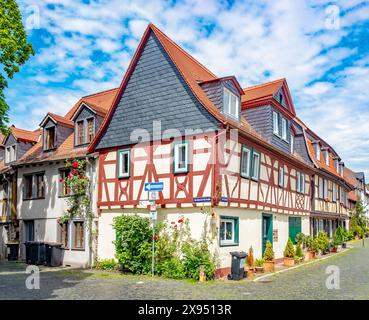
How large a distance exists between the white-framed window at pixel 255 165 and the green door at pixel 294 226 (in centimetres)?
640

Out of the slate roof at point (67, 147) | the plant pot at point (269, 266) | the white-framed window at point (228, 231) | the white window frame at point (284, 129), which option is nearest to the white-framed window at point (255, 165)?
the white-framed window at point (228, 231)

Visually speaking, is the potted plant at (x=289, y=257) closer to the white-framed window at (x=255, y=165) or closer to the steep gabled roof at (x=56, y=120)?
the white-framed window at (x=255, y=165)

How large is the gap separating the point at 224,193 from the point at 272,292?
465cm

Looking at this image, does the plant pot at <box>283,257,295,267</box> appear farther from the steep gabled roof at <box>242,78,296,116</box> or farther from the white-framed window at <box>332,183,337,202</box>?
the white-framed window at <box>332,183,337,202</box>

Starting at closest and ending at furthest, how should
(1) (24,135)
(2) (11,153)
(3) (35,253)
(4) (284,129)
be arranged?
(3) (35,253) < (4) (284,129) < (2) (11,153) < (1) (24,135)

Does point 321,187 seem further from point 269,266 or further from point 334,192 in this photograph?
point 269,266

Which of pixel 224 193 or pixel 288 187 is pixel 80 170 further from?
pixel 288 187

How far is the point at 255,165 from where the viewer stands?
19.1 meters

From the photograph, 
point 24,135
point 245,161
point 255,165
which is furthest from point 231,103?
point 24,135

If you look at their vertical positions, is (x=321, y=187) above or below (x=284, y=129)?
below

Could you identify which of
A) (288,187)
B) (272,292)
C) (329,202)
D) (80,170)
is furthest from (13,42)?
(329,202)

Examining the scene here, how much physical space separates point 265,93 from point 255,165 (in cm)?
492

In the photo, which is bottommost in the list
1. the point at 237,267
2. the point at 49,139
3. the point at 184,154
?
the point at 237,267

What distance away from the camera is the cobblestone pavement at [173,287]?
1191 cm
